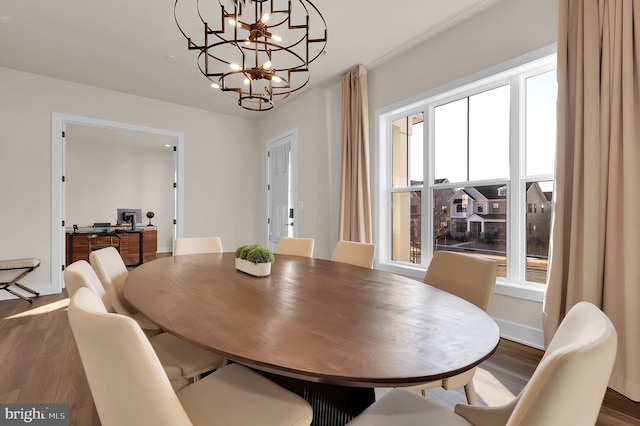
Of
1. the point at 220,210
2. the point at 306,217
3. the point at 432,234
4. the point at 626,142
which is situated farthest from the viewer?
the point at 220,210

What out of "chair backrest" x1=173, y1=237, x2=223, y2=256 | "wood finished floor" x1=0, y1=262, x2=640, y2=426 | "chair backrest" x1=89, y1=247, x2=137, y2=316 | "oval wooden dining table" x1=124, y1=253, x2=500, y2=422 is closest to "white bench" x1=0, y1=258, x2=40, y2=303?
"wood finished floor" x1=0, y1=262, x2=640, y2=426

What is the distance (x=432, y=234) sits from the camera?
127 inches

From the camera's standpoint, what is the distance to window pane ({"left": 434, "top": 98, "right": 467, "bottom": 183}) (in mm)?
3021

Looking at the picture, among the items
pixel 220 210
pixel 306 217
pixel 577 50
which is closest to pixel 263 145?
pixel 220 210

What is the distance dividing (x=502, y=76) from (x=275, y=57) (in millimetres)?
2331

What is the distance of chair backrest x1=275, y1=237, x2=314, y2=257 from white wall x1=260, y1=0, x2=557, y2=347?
132 cm

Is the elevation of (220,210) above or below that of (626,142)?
below

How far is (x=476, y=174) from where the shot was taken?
114 inches

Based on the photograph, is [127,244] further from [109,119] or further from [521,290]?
[521,290]

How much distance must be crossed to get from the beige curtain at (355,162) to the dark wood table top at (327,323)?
1.94m

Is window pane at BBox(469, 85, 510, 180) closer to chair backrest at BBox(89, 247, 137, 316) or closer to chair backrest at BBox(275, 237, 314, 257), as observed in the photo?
chair backrest at BBox(275, 237, 314, 257)

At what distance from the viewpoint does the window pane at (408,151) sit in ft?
11.2

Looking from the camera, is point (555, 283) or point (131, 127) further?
point (131, 127)

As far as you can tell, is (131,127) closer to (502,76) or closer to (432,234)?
(432,234)
